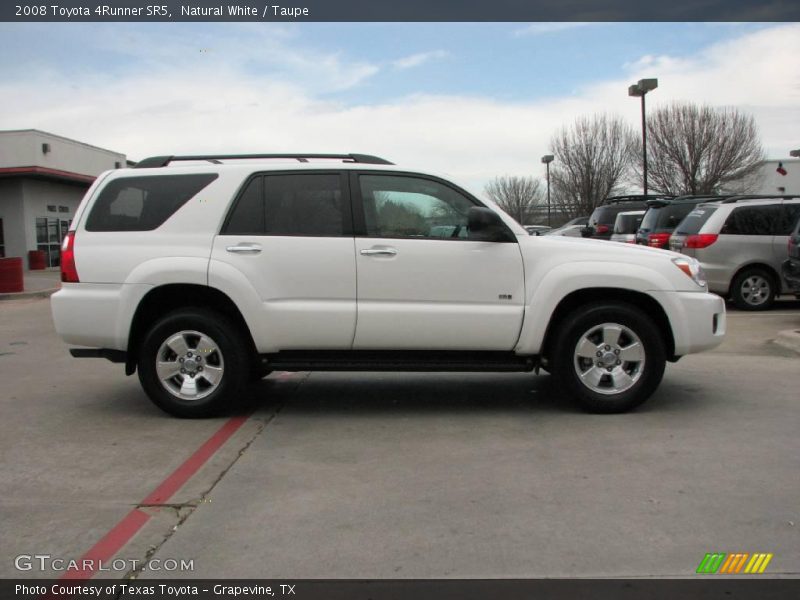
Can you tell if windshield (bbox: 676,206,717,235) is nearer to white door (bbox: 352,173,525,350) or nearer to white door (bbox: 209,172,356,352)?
white door (bbox: 352,173,525,350)

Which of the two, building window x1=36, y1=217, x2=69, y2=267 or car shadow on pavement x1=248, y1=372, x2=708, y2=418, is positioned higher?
building window x1=36, y1=217, x2=69, y2=267

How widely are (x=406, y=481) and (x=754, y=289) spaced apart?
9.88m

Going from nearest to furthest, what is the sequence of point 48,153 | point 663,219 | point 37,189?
point 663,219
point 37,189
point 48,153

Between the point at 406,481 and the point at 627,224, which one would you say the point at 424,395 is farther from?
the point at 627,224

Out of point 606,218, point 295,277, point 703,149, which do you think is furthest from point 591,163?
point 295,277

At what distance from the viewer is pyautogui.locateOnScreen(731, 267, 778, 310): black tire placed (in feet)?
40.5

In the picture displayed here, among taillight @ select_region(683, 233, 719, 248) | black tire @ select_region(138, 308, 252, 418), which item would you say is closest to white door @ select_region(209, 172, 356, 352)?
black tire @ select_region(138, 308, 252, 418)

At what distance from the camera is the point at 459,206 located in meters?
5.93

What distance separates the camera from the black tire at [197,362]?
19.1ft

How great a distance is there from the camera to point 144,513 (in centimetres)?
405

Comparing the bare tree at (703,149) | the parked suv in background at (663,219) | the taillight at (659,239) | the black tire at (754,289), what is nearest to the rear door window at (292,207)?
the black tire at (754,289)

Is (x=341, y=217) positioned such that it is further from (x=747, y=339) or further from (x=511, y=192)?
(x=511, y=192)

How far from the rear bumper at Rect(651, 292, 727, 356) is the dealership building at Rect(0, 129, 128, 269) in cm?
2575

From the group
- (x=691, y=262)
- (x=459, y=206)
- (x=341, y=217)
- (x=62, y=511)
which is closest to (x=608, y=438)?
(x=691, y=262)
